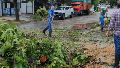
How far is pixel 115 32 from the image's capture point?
10695mm

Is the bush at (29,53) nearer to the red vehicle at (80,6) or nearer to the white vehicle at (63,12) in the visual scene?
the white vehicle at (63,12)

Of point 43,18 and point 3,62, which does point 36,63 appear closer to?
point 3,62

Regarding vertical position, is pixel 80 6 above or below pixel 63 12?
above

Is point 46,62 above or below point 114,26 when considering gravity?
below

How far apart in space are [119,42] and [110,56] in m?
3.82

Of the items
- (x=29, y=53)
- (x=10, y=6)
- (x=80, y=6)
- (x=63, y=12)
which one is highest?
(x=29, y=53)

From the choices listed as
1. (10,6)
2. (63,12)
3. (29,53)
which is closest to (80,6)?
(63,12)

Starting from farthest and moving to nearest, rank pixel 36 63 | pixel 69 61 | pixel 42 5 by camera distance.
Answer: pixel 42 5, pixel 69 61, pixel 36 63

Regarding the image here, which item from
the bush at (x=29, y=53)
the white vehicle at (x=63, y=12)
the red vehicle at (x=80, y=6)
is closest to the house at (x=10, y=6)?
the white vehicle at (x=63, y=12)

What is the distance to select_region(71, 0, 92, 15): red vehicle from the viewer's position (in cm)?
5253

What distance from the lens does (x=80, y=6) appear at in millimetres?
52500

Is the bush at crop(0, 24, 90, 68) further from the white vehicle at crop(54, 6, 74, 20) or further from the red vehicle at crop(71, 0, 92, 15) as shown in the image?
the red vehicle at crop(71, 0, 92, 15)

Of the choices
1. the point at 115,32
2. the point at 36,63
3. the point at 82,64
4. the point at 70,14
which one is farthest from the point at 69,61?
the point at 70,14

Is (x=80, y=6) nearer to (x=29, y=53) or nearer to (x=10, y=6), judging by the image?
(x=10, y=6)
